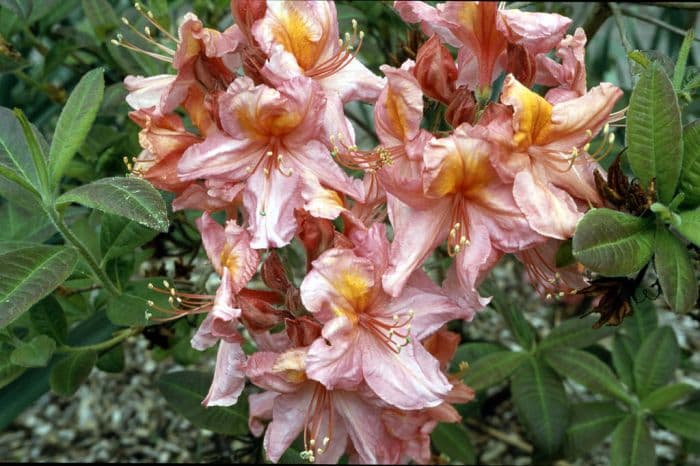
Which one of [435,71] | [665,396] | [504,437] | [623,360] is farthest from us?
[504,437]

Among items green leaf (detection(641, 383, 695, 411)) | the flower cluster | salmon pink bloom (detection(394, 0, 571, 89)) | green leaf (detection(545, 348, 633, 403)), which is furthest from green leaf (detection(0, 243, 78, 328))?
green leaf (detection(641, 383, 695, 411))

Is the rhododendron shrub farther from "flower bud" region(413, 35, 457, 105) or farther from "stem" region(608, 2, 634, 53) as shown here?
"stem" region(608, 2, 634, 53)

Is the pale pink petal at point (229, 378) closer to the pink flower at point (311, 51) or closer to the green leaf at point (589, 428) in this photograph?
the pink flower at point (311, 51)

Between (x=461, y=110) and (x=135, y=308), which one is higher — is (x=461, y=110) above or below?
above

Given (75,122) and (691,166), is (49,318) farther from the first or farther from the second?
(691,166)

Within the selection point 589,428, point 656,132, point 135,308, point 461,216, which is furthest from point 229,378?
point 589,428

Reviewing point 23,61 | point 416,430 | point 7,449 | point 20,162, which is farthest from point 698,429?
point 7,449

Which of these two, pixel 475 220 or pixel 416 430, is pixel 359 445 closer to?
pixel 416 430
